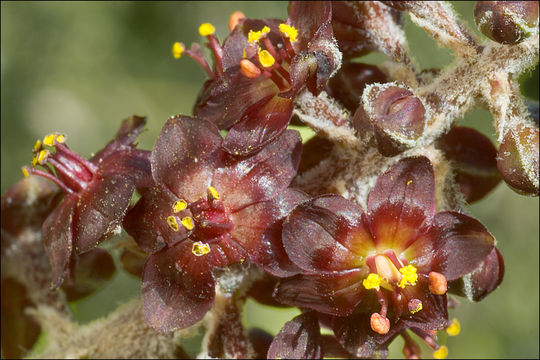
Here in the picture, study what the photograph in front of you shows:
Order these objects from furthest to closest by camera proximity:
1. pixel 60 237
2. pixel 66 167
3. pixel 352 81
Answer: pixel 352 81 < pixel 66 167 < pixel 60 237

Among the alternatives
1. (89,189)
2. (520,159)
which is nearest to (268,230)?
(89,189)

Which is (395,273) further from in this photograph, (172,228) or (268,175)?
(172,228)

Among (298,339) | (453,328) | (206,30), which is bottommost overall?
(453,328)

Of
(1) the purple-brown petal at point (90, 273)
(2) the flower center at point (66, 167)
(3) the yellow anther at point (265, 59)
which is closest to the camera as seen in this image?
(3) the yellow anther at point (265, 59)

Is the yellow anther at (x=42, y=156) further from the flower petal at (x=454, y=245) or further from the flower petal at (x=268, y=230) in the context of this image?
the flower petal at (x=454, y=245)

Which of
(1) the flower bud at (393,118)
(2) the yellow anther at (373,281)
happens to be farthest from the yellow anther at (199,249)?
(1) the flower bud at (393,118)

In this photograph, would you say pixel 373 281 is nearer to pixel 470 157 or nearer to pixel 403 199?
pixel 403 199
